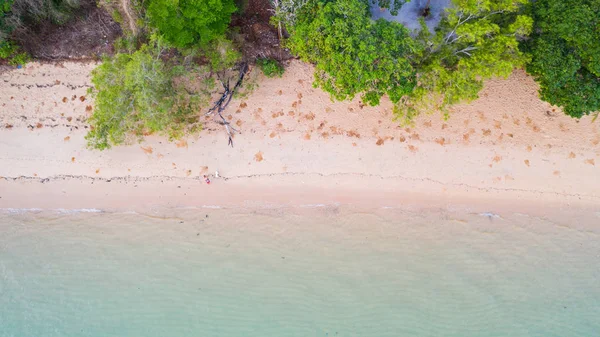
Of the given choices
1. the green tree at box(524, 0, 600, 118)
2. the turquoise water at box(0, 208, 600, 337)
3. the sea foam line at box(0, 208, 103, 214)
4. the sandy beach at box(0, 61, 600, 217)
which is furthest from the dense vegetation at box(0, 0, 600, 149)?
the turquoise water at box(0, 208, 600, 337)

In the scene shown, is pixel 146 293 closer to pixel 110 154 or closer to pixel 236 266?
pixel 236 266

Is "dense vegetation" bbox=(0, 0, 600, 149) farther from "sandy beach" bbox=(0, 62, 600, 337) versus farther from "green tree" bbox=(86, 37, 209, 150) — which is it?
"sandy beach" bbox=(0, 62, 600, 337)

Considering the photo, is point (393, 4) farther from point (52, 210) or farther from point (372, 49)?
point (52, 210)

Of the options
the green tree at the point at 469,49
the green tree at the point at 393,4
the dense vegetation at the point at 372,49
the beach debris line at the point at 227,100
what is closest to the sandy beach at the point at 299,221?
the beach debris line at the point at 227,100

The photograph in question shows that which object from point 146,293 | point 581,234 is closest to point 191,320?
point 146,293

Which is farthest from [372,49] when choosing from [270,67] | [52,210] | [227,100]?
Result: [52,210]

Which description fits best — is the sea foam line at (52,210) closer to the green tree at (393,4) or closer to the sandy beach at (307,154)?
the sandy beach at (307,154)
